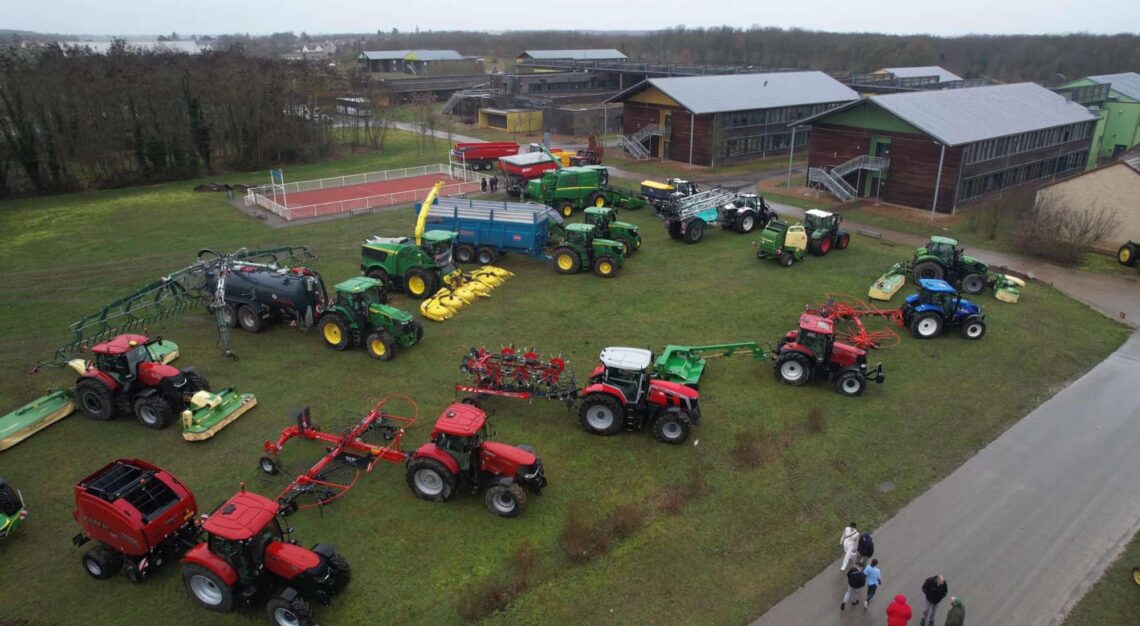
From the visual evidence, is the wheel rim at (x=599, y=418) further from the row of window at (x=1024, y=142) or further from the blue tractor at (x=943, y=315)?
the row of window at (x=1024, y=142)

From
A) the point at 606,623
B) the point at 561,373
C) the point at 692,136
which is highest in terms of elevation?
the point at 692,136

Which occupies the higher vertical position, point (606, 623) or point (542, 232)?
point (542, 232)

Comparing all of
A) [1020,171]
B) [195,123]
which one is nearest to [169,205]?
[195,123]

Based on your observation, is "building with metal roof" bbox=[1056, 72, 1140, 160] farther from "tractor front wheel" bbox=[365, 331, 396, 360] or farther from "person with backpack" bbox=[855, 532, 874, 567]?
"tractor front wheel" bbox=[365, 331, 396, 360]

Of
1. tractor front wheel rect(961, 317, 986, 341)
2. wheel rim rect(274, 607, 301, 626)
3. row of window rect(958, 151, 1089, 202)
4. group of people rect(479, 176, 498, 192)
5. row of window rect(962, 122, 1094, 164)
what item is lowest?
wheel rim rect(274, 607, 301, 626)

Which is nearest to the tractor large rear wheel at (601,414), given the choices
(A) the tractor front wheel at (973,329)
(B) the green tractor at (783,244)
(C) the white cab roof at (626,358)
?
(C) the white cab roof at (626,358)

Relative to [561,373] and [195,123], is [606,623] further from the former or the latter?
[195,123]

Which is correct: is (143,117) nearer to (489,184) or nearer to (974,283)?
(489,184)

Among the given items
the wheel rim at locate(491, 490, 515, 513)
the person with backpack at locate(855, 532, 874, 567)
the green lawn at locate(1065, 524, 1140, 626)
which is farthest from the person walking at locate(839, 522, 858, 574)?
the wheel rim at locate(491, 490, 515, 513)
